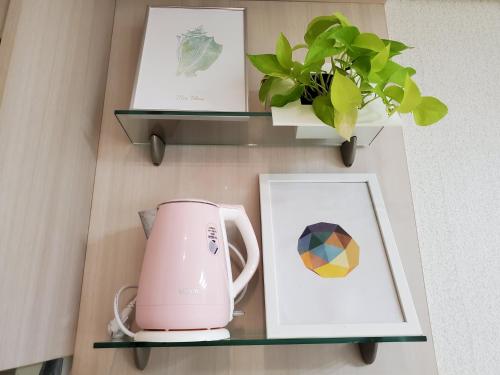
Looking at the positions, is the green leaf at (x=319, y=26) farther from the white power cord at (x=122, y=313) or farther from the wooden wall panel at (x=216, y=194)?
the white power cord at (x=122, y=313)

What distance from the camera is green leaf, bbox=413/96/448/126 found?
63 cm

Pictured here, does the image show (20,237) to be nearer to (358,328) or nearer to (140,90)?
(140,90)

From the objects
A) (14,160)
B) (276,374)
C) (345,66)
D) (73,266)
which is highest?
(345,66)

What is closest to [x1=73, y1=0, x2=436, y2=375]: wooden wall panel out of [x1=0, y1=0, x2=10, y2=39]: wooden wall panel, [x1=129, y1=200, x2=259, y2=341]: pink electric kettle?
[x1=129, y1=200, x2=259, y2=341]: pink electric kettle

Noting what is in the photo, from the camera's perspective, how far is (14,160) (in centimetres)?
49

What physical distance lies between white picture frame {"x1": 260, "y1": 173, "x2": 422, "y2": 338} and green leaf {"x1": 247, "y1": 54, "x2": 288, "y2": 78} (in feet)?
0.69

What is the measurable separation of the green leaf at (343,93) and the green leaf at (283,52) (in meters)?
0.12

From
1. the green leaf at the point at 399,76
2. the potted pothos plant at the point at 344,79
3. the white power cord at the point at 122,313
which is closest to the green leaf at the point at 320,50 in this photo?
the potted pothos plant at the point at 344,79

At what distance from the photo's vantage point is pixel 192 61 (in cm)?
84

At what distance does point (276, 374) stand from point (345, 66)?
0.56 metres

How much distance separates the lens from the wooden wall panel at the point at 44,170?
483mm

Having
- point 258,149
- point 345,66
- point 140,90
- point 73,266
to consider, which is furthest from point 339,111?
point 73,266

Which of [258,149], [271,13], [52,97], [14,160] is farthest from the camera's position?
[271,13]

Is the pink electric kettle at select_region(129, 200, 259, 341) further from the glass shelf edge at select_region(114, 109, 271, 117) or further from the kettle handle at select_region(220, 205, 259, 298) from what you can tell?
the glass shelf edge at select_region(114, 109, 271, 117)
